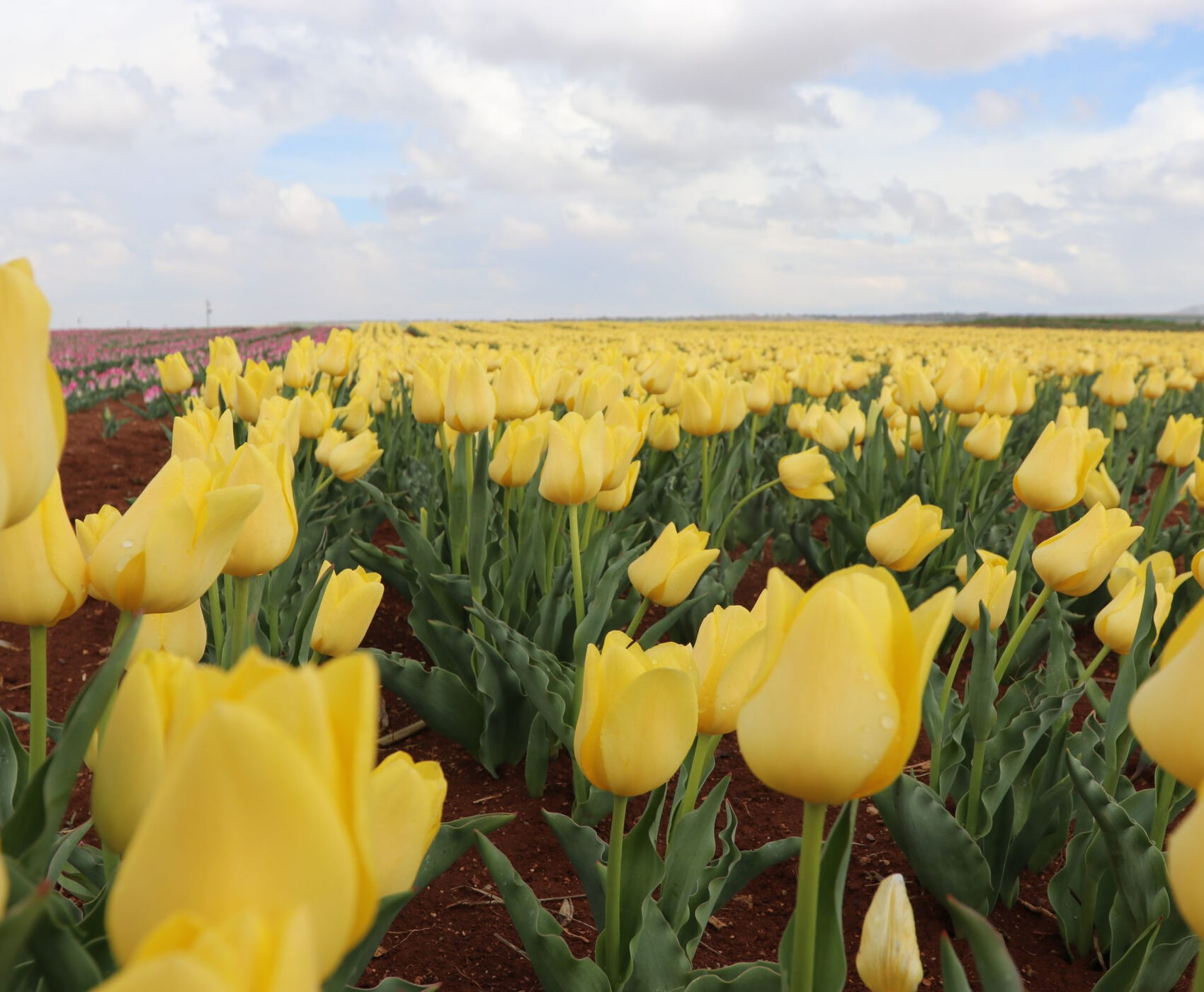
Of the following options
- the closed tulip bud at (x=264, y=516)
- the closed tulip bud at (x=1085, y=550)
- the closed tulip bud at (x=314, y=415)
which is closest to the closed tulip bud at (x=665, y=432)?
the closed tulip bud at (x=314, y=415)

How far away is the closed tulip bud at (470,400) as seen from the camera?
97.8 inches

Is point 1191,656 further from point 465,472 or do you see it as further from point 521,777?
point 465,472

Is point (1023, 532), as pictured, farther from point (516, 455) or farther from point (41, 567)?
point (41, 567)

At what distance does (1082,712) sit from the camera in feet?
9.68

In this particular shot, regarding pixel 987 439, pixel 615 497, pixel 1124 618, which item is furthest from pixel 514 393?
pixel 1124 618

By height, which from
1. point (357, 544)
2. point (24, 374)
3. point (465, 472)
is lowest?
point (357, 544)

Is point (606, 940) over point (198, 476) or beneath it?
beneath

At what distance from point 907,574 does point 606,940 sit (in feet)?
9.31

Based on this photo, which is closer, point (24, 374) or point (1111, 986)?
point (24, 374)

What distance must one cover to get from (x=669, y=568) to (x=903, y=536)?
0.61 metres

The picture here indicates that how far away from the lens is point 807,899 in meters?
0.72

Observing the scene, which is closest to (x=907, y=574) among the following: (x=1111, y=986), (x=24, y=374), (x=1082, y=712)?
(x=1082, y=712)

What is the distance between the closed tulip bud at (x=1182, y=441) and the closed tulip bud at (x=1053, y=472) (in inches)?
65.4

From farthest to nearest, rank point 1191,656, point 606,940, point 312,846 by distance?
point 606,940
point 1191,656
point 312,846
